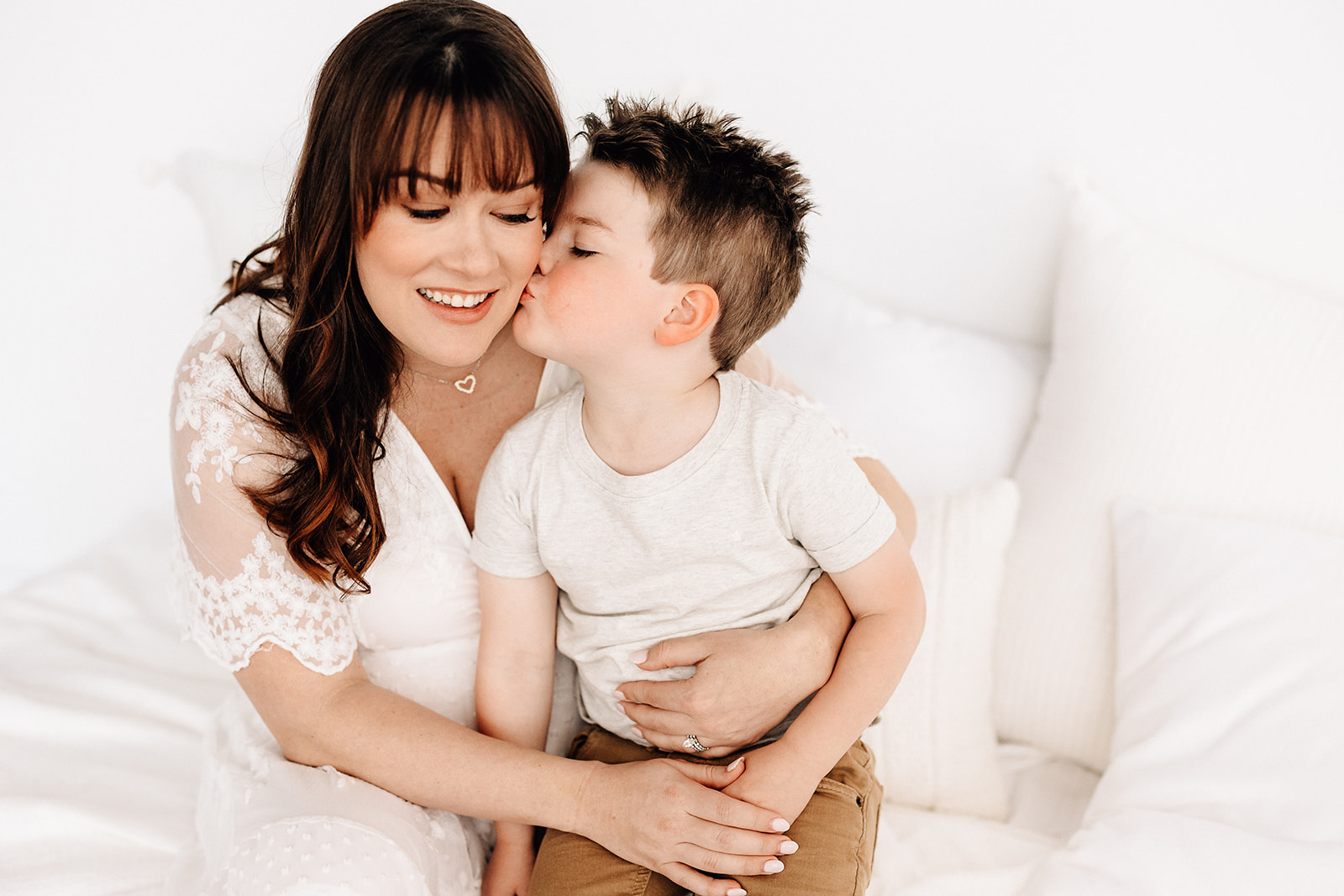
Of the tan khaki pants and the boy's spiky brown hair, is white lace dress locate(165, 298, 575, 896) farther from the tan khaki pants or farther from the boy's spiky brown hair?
the boy's spiky brown hair

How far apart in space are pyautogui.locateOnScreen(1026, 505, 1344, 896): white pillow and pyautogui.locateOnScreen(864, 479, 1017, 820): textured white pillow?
187mm

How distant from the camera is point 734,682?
1146 millimetres

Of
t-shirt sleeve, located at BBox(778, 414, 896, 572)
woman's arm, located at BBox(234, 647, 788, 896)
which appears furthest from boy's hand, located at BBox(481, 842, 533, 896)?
t-shirt sleeve, located at BBox(778, 414, 896, 572)

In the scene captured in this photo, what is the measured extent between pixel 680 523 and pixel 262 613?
1.73 ft

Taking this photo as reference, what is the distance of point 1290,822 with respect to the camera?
1.22m

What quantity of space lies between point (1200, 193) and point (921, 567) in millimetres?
877

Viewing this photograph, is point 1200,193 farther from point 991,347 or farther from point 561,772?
point 561,772

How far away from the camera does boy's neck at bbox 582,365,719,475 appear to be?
1.18 m

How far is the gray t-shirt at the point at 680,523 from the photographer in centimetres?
117

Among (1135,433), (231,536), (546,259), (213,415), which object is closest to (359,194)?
(546,259)

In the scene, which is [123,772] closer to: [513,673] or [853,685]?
[513,673]

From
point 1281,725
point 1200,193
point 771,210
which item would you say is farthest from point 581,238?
point 1200,193

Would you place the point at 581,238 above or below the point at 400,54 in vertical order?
below

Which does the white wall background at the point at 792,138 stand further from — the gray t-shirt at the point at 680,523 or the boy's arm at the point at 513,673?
the boy's arm at the point at 513,673
